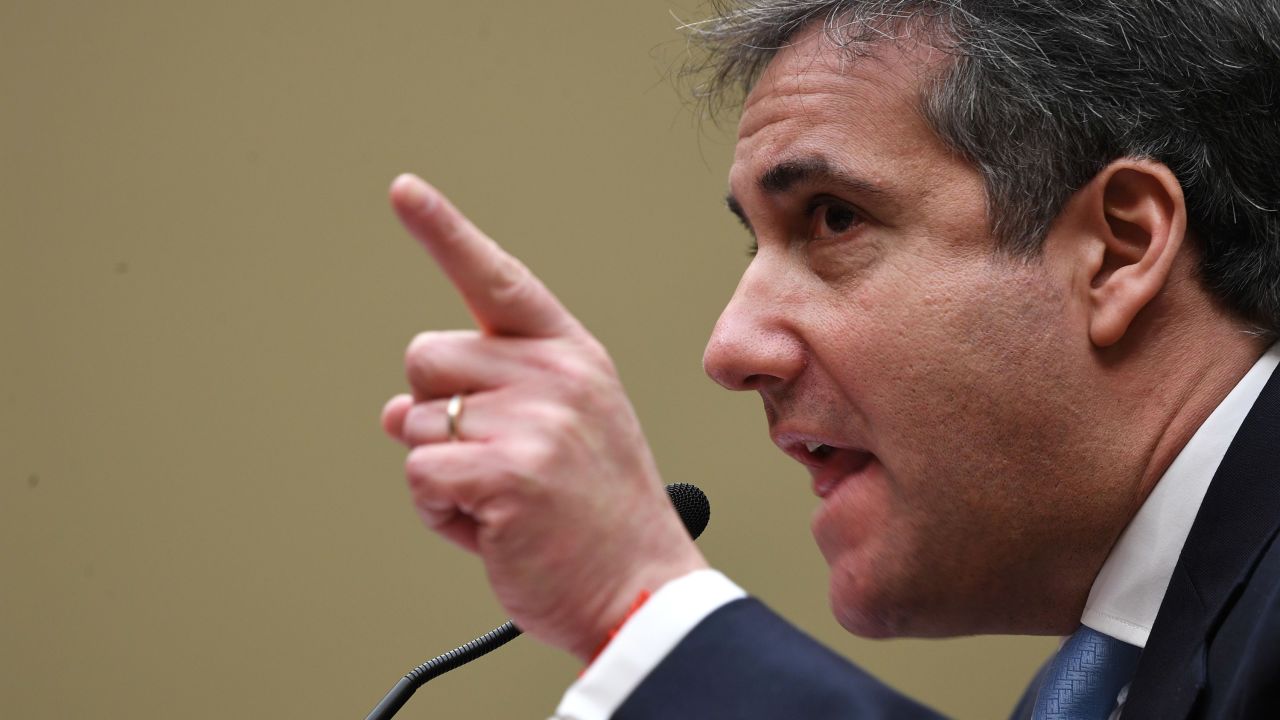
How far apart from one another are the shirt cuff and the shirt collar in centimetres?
58

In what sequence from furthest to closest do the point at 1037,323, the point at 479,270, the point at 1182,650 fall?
the point at 1037,323 < the point at 1182,650 < the point at 479,270

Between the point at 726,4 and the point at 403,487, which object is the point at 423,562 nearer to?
the point at 403,487

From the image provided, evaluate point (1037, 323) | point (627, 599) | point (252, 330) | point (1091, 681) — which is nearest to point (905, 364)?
Answer: point (1037, 323)

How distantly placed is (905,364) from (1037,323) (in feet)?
0.43

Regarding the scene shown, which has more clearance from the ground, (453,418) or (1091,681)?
(453,418)

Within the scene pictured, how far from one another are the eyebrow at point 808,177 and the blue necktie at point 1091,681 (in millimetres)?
488

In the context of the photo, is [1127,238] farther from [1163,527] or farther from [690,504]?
[690,504]

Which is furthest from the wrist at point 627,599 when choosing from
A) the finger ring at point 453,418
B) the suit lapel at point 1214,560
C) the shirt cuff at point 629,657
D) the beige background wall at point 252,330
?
the beige background wall at point 252,330

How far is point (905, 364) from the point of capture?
1.16m

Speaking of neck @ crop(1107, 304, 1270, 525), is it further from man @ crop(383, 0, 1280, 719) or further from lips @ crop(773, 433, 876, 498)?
lips @ crop(773, 433, 876, 498)

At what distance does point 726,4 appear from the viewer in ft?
5.08

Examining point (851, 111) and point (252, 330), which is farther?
point (252, 330)

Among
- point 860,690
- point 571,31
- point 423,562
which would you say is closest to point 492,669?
point 423,562

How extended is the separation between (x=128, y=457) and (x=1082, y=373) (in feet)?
5.31
